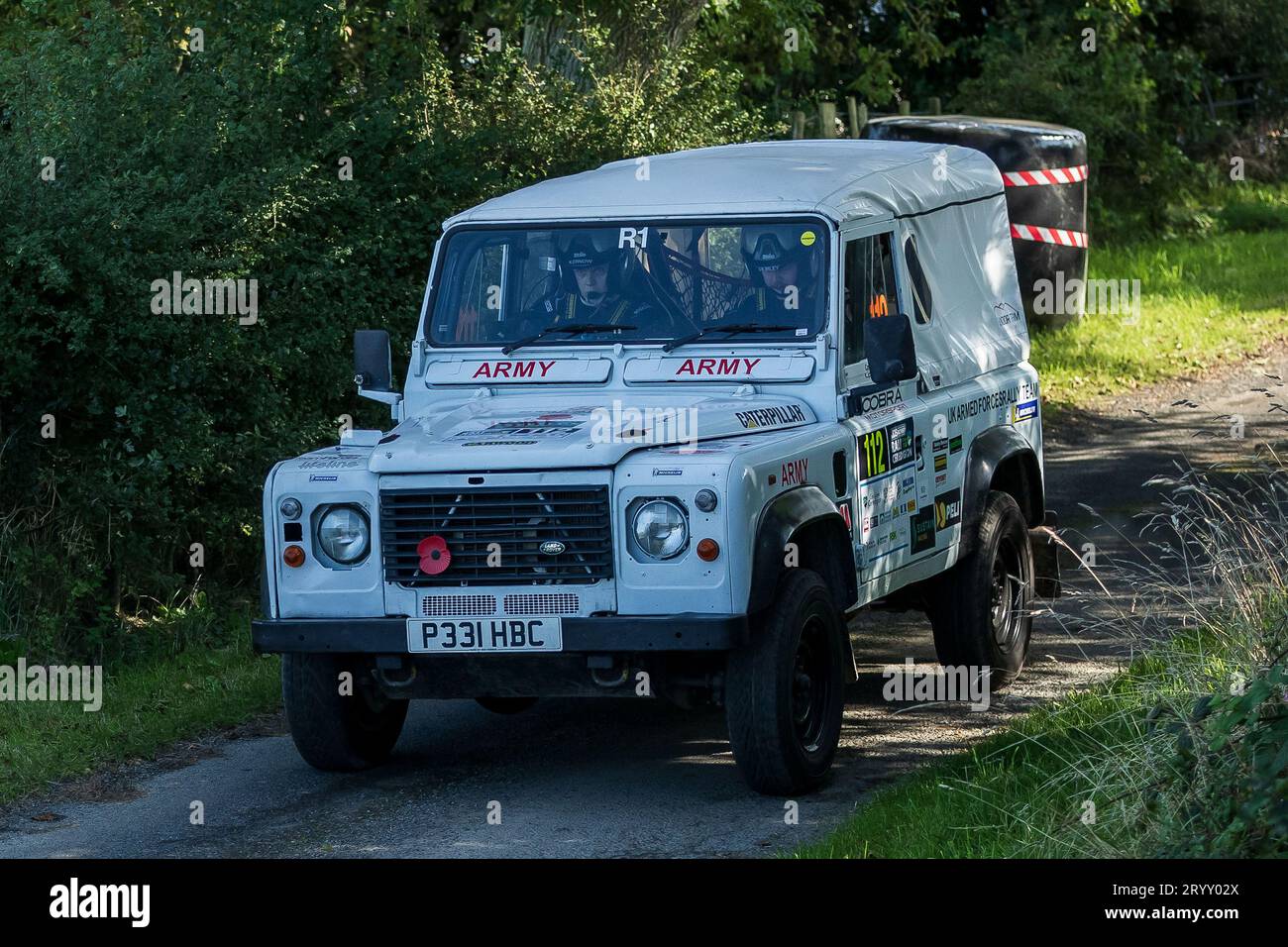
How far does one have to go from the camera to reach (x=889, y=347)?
24.8 ft

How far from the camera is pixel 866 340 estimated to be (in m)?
7.60

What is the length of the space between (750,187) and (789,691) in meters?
2.36

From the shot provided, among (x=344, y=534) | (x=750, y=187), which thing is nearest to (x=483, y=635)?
(x=344, y=534)

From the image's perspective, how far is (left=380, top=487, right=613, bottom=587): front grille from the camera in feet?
22.2

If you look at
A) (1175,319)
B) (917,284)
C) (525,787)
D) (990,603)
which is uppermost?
(917,284)

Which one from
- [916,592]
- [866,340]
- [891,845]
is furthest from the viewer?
[916,592]

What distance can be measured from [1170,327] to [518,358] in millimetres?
12026

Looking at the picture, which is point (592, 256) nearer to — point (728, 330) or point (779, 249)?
point (728, 330)

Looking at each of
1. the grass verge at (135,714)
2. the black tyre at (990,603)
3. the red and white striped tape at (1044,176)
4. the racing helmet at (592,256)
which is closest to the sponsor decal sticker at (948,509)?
the black tyre at (990,603)

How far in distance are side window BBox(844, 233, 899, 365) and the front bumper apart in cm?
170

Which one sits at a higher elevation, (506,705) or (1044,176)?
(1044,176)

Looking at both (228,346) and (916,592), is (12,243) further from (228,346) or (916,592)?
(916,592)

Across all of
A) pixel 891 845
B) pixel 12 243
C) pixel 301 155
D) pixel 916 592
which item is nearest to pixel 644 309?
pixel 916 592

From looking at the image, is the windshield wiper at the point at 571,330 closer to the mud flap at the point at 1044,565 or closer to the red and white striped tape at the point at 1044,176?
the mud flap at the point at 1044,565
